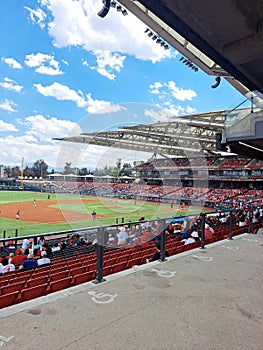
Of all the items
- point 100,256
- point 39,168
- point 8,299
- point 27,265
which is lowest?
point 27,265

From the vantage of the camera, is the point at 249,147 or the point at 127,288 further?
the point at 249,147

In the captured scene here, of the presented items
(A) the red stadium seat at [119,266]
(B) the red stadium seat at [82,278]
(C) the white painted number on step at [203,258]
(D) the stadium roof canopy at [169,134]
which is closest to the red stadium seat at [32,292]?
(B) the red stadium seat at [82,278]

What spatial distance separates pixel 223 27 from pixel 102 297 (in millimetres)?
4068

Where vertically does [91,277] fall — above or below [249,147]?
below

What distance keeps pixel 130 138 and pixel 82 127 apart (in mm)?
31922

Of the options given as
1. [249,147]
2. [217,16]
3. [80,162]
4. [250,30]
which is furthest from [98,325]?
[249,147]

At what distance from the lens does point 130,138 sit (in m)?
39.0

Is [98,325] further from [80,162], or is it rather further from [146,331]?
[80,162]

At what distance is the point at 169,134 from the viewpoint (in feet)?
114

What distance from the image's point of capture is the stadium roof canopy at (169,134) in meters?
29.3

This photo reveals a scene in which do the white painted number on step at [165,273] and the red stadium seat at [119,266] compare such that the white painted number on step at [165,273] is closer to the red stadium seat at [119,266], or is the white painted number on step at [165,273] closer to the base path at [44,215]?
the red stadium seat at [119,266]

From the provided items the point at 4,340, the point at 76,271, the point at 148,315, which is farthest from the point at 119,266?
the point at 4,340

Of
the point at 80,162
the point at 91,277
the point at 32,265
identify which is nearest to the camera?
the point at 91,277

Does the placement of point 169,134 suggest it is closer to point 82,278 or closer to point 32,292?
point 82,278
